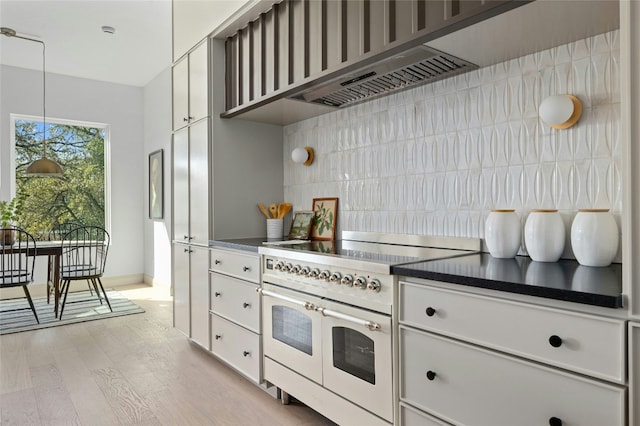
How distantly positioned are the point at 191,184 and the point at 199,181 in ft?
0.48

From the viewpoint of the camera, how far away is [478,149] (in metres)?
1.93

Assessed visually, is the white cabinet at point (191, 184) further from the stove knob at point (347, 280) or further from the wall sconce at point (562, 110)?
the wall sconce at point (562, 110)

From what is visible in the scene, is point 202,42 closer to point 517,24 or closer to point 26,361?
point 517,24

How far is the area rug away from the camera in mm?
3864

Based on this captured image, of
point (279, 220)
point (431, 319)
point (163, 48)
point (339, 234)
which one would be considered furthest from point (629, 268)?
point (163, 48)

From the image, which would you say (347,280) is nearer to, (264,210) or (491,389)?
(491,389)

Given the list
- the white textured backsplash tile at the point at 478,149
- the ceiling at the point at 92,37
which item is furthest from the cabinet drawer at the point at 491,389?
the ceiling at the point at 92,37

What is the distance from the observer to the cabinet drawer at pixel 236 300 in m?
2.39

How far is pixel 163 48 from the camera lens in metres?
4.63

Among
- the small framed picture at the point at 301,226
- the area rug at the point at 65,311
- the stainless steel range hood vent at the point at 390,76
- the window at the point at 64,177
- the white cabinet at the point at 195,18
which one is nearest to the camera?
the stainless steel range hood vent at the point at 390,76

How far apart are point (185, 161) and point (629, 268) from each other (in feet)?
9.12

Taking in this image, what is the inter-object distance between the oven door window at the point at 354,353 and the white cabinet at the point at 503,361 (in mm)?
162

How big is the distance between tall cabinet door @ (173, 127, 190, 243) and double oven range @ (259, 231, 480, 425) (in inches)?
43.5

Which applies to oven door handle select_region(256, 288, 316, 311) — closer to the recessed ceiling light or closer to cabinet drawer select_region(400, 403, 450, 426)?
cabinet drawer select_region(400, 403, 450, 426)
